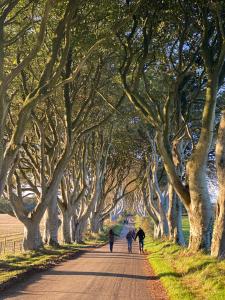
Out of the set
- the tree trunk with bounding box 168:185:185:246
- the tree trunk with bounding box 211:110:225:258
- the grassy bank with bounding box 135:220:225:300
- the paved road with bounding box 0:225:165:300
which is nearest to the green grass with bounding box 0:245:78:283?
the paved road with bounding box 0:225:165:300

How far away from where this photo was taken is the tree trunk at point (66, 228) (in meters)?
29.8

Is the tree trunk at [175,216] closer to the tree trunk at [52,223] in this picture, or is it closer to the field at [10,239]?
the tree trunk at [52,223]

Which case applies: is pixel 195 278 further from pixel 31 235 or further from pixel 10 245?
pixel 10 245

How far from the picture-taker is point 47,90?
14500mm

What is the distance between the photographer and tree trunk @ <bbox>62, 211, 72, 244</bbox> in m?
29.8

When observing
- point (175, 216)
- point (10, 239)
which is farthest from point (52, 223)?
point (10, 239)

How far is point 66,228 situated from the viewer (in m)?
31.1

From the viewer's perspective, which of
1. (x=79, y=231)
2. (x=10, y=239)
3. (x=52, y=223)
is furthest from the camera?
(x=10, y=239)

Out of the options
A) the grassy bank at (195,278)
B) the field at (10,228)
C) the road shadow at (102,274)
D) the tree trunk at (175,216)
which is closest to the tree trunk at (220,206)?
the grassy bank at (195,278)

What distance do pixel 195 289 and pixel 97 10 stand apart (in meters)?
9.85

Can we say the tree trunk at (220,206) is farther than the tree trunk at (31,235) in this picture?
No

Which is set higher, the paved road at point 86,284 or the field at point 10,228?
the field at point 10,228

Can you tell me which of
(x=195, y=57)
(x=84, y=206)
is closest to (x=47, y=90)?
(x=195, y=57)

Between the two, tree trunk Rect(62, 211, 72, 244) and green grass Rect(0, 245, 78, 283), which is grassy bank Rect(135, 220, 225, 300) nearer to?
green grass Rect(0, 245, 78, 283)
